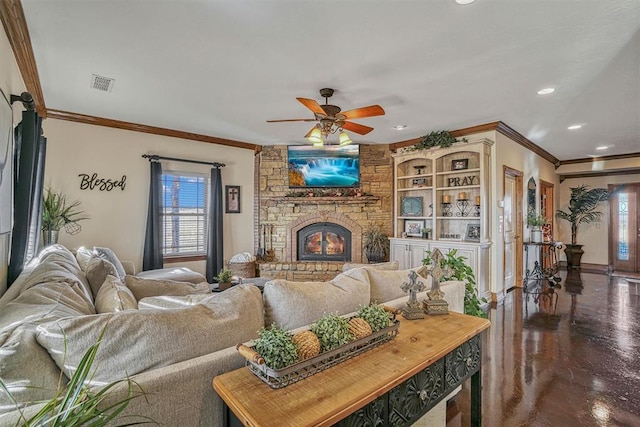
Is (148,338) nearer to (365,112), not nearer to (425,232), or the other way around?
(365,112)

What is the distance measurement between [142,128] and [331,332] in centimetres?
480

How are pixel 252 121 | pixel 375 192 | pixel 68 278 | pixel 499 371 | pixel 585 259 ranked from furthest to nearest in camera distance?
pixel 585 259 → pixel 375 192 → pixel 252 121 → pixel 499 371 → pixel 68 278

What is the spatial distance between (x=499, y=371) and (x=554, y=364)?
1.92 ft

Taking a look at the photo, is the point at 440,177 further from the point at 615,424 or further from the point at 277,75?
the point at 615,424

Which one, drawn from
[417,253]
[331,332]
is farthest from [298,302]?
[417,253]

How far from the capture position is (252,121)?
14.6 ft

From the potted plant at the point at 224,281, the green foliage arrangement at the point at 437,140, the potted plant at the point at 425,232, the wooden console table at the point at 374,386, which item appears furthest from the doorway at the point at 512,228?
the potted plant at the point at 224,281

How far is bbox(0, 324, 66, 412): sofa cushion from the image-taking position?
0.91m

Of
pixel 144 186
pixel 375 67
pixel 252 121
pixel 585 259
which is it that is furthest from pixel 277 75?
pixel 585 259

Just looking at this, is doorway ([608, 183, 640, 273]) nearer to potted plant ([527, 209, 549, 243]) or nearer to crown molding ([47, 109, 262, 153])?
potted plant ([527, 209, 549, 243])

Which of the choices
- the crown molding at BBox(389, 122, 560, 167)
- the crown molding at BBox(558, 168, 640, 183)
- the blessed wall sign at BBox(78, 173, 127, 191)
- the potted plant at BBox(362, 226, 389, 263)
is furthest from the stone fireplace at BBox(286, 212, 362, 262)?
the crown molding at BBox(558, 168, 640, 183)

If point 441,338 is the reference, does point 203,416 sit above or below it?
below

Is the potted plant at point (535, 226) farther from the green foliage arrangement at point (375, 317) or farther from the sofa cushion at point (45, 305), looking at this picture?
the sofa cushion at point (45, 305)

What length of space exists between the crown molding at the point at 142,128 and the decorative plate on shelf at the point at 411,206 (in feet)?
9.73
